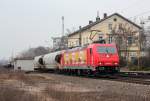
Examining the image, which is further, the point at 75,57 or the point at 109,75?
the point at 75,57

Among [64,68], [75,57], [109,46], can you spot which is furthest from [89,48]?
[64,68]

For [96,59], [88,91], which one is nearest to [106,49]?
[96,59]

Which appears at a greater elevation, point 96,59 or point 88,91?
point 96,59

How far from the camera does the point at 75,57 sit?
4528 cm

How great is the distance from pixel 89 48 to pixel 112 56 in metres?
2.26

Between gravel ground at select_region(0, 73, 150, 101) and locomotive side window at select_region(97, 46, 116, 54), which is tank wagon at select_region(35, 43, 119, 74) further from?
gravel ground at select_region(0, 73, 150, 101)

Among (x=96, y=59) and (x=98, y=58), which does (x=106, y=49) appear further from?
(x=96, y=59)

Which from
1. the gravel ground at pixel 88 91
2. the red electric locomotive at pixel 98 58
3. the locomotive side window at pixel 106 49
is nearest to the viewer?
the gravel ground at pixel 88 91

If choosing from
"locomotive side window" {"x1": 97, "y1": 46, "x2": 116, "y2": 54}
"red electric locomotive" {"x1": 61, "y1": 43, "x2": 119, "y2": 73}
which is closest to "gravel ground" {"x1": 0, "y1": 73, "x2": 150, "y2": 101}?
"red electric locomotive" {"x1": 61, "y1": 43, "x2": 119, "y2": 73}

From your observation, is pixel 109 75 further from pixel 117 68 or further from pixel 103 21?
pixel 103 21

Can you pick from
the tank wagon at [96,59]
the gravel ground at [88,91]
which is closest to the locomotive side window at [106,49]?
the tank wagon at [96,59]

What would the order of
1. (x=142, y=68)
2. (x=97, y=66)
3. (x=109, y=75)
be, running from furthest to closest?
1. (x=142, y=68)
2. (x=109, y=75)
3. (x=97, y=66)

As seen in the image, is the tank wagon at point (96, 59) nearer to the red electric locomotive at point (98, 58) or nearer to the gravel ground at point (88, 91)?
the red electric locomotive at point (98, 58)

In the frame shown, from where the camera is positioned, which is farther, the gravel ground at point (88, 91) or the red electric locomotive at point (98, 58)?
the red electric locomotive at point (98, 58)
